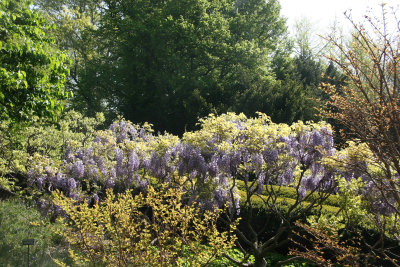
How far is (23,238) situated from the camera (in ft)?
25.7

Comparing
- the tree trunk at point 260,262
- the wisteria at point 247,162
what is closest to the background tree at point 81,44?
the wisteria at point 247,162

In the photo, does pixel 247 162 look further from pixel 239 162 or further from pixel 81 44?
pixel 81 44

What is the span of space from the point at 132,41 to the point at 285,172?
1751 centimetres

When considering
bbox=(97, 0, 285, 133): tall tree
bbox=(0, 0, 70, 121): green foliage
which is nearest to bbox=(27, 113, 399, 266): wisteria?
bbox=(0, 0, 70, 121): green foliage

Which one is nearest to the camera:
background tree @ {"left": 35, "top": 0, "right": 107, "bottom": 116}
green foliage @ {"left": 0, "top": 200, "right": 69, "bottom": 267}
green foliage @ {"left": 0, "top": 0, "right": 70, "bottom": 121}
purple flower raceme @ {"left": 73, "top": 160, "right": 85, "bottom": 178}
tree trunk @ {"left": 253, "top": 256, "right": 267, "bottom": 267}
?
green foliage @ {"left": 0, "top": 200, "right": 69, "bottom": 267}

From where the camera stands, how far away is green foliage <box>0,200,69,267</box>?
6816mm

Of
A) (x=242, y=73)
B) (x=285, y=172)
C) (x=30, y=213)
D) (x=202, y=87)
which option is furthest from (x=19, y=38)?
(x=242, y=73)

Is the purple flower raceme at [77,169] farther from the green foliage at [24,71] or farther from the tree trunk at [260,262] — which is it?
the tree trunk at [260,262]

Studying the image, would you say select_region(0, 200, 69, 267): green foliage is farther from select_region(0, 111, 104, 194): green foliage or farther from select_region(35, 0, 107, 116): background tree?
select_region(35, 0, 107, 116): background tree

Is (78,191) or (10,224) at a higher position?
(78,191)

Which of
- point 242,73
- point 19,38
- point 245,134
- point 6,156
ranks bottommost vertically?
point 6,156

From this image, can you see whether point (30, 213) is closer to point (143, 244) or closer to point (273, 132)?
point (143, 244)

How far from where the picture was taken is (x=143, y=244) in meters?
4.84

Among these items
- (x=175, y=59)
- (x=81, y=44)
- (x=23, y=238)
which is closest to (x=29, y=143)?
(x=23, y=238)
